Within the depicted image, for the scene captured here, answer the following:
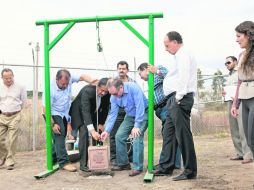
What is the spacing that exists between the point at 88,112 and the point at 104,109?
1.54ft

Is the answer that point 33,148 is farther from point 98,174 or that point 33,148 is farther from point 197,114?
point 197,114

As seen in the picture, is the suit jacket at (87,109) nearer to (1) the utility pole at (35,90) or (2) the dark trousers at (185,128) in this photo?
(2) the dark trousers at (185,128)

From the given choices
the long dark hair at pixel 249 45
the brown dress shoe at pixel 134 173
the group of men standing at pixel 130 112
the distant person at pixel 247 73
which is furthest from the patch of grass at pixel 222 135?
the long dark hair at pixel 249 45

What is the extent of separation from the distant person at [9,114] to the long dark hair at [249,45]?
4416 millimetres

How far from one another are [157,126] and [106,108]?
5982 millimetres

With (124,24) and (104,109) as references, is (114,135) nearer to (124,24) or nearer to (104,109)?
(104,109)

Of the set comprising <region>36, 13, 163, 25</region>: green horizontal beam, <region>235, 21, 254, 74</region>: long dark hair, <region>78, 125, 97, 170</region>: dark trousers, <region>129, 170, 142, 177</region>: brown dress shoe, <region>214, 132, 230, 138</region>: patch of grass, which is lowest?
<region>129, 170, 142, 177</region>: brown dress shoe

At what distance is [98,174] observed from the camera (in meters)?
6.69

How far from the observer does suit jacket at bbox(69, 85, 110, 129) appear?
6.79 meters

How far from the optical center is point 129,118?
6883 mm

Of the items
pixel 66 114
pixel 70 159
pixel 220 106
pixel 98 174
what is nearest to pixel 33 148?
pixel 70 159

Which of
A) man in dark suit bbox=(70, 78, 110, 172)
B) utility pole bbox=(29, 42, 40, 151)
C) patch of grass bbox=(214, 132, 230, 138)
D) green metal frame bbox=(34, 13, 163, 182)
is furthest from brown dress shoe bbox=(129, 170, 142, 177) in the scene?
patch of grass bbox=(214, 132, 230, 138)

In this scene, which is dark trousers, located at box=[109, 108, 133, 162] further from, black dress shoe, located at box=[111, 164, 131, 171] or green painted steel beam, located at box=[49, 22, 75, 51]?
green painted steel beam, located at box=[49, 22, 75, 51]

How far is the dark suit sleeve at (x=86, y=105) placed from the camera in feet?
22.2
